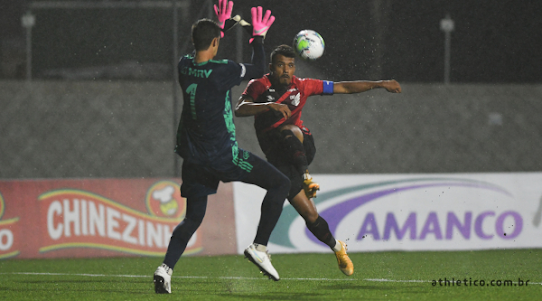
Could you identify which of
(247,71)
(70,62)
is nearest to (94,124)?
(70,62)

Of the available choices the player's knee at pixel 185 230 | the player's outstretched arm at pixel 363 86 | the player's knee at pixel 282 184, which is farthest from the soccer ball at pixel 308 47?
the player's knee at pixel 185 230

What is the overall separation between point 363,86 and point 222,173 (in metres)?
1.60

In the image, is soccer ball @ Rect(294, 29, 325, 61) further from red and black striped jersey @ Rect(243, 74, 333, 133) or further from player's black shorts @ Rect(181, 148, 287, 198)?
player's black shorts @ Rect(181, 148, 287, 198)

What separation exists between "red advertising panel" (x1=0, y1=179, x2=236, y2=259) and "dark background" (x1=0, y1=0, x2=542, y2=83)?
416 cm

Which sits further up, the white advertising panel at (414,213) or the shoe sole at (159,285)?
the shoe sole at (159,285)

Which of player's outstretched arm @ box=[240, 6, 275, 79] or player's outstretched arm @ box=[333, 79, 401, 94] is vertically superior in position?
player's outstretched arm @ box=[240, 6, 275, 79]

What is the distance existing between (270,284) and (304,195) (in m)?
0.86

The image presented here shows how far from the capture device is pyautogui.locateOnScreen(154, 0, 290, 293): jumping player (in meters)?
5.66

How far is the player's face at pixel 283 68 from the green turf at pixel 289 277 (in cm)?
177

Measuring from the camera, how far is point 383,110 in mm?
16578

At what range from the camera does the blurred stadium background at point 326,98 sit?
1503cm

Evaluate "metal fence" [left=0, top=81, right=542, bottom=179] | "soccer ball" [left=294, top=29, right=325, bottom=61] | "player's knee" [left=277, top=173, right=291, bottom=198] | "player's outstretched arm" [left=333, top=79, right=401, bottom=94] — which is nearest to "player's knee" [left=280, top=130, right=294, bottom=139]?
"player's outstretched arm" [left=333, top=79, right=401, bottom=94]

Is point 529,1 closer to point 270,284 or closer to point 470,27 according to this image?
point 470,27

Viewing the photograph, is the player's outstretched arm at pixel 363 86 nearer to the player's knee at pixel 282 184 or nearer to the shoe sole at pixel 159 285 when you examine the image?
the player's knee at pixel 282 184
